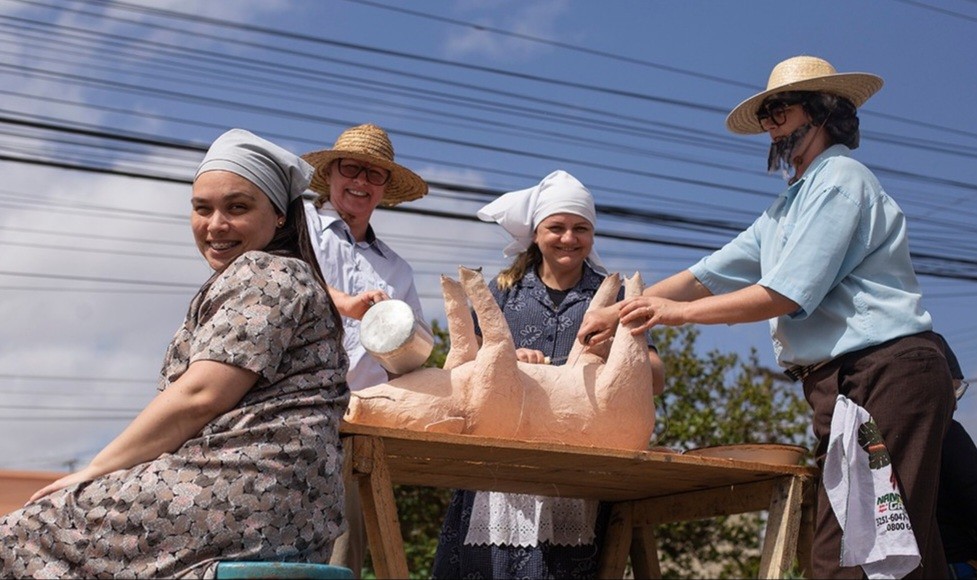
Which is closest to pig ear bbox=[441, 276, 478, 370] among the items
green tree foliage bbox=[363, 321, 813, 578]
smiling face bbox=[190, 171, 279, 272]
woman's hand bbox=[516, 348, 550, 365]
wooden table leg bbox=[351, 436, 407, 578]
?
woman's hand bbox=[516, 348, 550, 365]

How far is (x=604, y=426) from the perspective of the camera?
144 inches

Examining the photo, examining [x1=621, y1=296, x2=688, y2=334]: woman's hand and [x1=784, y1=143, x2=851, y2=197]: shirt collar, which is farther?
[x1=784, y1=143, x2=851, y2=197]: shirt collar

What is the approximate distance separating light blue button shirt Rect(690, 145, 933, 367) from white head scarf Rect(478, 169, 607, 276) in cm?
82

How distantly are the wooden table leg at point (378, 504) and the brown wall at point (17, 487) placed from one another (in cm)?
86

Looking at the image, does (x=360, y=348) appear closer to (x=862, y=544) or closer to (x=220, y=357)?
(x=220, y=357)

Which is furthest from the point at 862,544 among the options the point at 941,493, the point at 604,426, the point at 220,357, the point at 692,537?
the point at 692,537

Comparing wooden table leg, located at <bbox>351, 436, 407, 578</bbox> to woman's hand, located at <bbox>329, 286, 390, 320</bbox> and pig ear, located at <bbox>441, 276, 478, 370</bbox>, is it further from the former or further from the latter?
woman's hand, located at <bbox>329, 286, 390, 320</bbox>

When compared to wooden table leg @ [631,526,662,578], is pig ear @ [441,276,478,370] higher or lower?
higher

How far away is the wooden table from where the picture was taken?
3.18 m

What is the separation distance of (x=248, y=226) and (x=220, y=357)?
1.48ft

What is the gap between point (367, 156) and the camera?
4.78m

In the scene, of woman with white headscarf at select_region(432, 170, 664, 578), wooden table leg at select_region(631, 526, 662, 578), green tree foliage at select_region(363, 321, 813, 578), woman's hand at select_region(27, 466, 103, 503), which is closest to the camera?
woman's hand at select_region(27, 466, 103, 503)

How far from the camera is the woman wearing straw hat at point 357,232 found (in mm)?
4477

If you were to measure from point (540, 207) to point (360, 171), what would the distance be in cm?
92
